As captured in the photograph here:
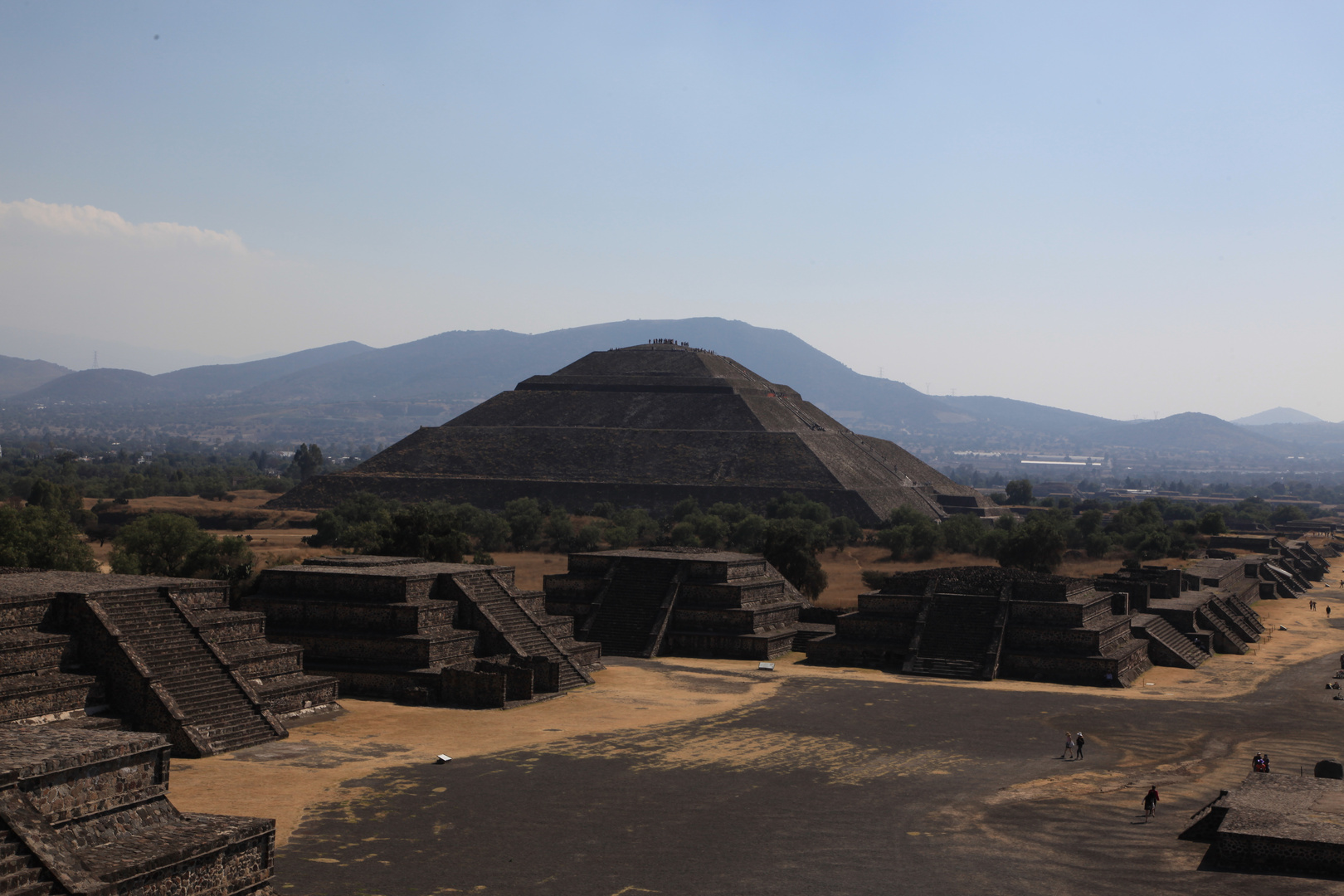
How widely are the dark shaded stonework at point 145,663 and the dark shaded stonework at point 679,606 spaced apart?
A: 58.9 feet

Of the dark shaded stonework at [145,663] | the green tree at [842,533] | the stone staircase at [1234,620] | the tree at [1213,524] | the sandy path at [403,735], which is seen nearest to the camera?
the sandy path at [403,735]

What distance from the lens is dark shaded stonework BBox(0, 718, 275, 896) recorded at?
16.7 meters

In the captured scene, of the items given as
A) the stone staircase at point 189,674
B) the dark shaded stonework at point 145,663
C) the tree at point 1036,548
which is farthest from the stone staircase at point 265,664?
the tree at point 1036,548

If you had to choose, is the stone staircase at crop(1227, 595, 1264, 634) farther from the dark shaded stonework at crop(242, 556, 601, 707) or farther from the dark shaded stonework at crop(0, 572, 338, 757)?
the dark shaded stonework at crop(0, 572, 338, 757)

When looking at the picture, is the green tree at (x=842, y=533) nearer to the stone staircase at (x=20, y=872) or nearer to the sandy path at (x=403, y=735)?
the sandy path at (x=403, y=735)

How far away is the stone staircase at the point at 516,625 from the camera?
4138cm

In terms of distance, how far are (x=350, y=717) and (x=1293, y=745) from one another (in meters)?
25.9

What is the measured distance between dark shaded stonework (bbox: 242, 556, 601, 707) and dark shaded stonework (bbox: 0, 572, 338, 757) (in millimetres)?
4487

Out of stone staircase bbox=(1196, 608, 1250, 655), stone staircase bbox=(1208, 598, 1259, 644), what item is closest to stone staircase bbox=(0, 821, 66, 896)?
stone staircase bbox=(1196, 608, 1250, 655)

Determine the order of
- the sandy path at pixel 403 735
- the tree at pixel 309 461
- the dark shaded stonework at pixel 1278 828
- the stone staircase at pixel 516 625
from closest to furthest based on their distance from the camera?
the dark shaded stonework at pixel 1278 828
the sandy path at pixel 403 735
the stone staircase at pixel 516 625
the tree at pixel 309 461

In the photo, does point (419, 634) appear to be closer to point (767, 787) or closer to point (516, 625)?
point (516, 625)

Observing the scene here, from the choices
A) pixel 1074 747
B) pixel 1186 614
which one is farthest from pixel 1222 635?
pixel 1074 747

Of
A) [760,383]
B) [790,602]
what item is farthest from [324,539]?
[760,383]

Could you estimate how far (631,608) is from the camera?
169 feet
